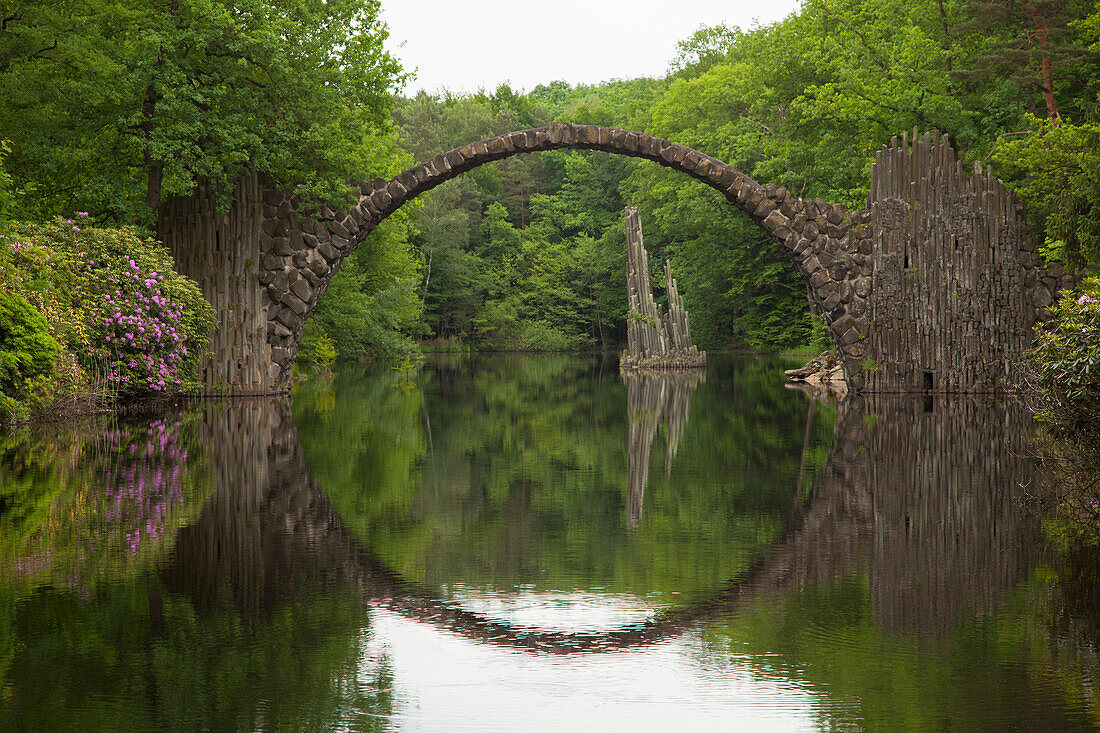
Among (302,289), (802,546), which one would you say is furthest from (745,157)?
(802,546)

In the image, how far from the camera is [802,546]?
6387 mm

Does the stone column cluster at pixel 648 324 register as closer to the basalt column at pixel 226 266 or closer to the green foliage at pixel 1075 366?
the basalt column at pixel 226 266

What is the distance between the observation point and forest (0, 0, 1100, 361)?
17125 mm

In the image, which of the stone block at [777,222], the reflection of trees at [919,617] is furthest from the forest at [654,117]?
the reflection of trees at [919,617]

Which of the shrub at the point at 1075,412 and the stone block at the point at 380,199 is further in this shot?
the stone block at the point at 380,199

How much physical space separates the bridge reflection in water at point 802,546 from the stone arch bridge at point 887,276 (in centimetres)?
799

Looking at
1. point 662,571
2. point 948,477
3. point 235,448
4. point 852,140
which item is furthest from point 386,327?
→ point 662,571

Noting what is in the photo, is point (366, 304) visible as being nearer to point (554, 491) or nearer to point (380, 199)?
point (380, 199)

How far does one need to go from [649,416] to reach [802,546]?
10.3 m

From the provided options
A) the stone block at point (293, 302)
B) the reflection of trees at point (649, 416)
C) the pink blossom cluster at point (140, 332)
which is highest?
the stone block at point (293, 302)

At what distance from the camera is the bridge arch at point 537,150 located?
19.6 metres

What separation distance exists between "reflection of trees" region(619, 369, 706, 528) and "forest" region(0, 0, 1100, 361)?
275 inches

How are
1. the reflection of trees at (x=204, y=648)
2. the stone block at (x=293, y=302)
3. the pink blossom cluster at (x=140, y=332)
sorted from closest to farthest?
the reflection of trees at (x=204, y=648)
the pink blossom cluster at (x=140, y=332)
the stone block at (x=293, y=302)

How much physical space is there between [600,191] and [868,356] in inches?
2088
